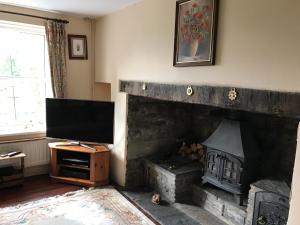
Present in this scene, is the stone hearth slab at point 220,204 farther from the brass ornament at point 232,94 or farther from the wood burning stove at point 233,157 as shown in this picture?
the brass ornament at point 232,94

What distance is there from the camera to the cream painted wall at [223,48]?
1.60m

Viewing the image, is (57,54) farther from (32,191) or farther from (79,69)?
(32,191)

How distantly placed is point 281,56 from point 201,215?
195 cm

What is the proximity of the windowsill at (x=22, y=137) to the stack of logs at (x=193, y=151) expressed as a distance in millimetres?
2085

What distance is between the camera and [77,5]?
10.6 ft

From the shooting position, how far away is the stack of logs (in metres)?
3.44

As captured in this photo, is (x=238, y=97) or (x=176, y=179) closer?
(x=238, y=97)

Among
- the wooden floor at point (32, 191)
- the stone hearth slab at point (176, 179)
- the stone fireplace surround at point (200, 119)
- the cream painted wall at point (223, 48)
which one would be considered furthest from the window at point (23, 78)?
the stone hearth slab at point (176, 179)

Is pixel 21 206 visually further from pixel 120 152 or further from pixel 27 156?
pixel 120 152

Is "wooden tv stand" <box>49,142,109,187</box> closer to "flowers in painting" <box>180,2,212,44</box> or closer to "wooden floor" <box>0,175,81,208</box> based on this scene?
"wooden floor" <box>0,175,81,208</box>

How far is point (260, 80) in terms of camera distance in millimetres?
1750

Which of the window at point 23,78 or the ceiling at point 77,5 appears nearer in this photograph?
the ceiling at point 77,5

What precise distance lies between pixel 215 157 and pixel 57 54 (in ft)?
8.68

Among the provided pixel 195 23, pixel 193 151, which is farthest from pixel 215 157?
pixel 195 23
